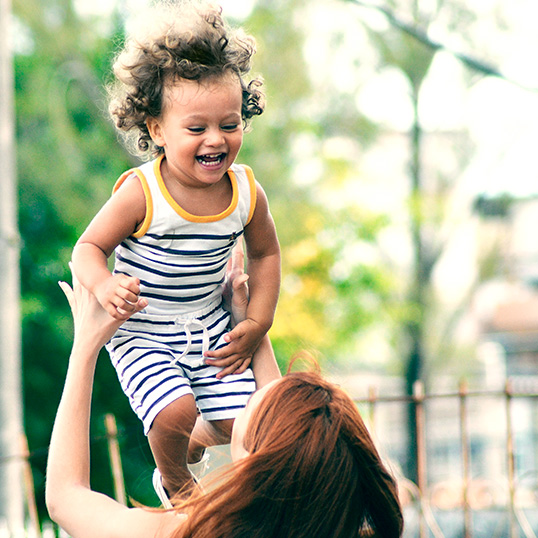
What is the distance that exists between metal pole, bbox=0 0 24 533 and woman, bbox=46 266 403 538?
2.30m

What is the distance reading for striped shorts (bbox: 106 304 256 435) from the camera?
1.37m

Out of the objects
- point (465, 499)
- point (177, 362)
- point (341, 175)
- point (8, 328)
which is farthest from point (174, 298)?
point (341, 175)

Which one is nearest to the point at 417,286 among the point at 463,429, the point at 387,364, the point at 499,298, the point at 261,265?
the point at 387,364

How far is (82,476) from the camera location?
124 cm

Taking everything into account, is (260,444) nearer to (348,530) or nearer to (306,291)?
(348,530)

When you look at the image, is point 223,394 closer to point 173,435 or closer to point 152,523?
point 173,435

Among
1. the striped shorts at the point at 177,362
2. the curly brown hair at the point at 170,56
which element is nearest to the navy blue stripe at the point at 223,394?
the striped shorts at the point at 177,362

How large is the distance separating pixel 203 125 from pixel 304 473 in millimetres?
604

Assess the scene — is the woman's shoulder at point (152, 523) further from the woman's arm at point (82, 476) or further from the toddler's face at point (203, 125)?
the toddler's face at point (203, 125)

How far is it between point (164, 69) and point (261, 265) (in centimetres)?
44

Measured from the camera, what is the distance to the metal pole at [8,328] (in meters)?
3.41

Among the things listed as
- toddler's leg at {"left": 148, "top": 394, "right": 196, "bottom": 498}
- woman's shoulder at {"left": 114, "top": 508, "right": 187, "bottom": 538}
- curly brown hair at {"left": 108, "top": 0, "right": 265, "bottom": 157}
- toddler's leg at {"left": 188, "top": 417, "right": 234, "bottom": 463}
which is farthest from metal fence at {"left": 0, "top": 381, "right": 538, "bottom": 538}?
curly brown hair at {"left": 108, "top": 0, "right": 265, "bottom": 157}

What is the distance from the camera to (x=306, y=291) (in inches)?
365

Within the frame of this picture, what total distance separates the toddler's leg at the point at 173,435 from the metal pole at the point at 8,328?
86.1 inches
